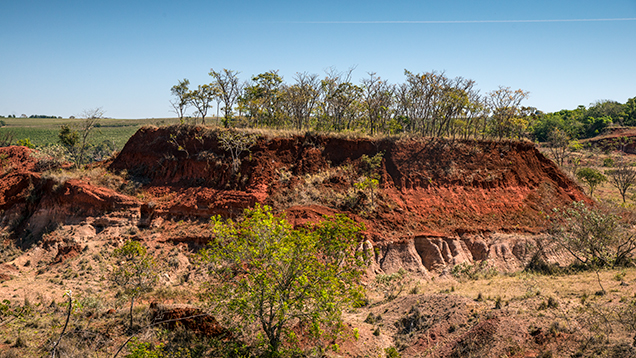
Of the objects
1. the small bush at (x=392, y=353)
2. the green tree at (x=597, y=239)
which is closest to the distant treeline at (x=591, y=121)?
the green tree at (x=597, y=239)

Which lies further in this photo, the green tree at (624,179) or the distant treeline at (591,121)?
the distant treeline at (591,121)

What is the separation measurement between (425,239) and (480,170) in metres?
8.76

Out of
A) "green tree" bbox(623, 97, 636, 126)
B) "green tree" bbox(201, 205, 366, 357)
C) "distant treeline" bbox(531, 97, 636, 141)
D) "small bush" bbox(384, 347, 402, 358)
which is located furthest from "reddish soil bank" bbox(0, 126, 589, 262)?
"green tree" bbox(623, 97, 636, 126)

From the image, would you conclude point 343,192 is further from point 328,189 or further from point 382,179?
point 382,179

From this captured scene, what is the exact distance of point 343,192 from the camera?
25.3m

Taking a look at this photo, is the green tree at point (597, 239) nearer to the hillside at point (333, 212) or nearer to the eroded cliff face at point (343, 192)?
the hillside at point (333, 212)

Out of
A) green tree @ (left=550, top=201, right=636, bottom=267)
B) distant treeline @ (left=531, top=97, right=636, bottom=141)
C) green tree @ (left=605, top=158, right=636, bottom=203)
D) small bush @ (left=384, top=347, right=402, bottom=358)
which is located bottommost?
small bush @ (left=384, top=347, right=402, bottom=358)

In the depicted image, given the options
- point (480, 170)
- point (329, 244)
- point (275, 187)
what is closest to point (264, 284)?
point (329, 244)

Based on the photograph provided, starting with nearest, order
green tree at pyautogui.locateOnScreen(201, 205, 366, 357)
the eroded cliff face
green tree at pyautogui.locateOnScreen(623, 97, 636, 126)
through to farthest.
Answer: green tree at pyautogui.locateOnScreen(201, 205, 366, 357) < the eroded cliff face < green tree at pyautogui.locateOnScreen(623, 97, 636, 126)

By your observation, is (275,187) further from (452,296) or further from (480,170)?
(480,170)

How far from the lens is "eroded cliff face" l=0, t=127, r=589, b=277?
917 inches

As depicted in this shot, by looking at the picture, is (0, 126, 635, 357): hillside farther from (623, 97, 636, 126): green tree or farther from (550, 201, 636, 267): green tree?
(623, 97, 636, 126): green tree

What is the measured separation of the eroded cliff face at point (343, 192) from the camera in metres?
23.3

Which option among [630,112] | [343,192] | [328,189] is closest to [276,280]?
[328,189]
